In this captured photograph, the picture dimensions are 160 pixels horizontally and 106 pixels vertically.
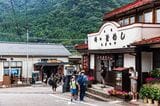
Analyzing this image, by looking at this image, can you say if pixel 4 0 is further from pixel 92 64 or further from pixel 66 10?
pixel 92 64

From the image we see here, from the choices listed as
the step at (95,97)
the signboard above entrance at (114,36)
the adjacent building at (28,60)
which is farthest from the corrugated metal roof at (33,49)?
the step at (95,97)

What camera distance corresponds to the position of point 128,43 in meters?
24.1

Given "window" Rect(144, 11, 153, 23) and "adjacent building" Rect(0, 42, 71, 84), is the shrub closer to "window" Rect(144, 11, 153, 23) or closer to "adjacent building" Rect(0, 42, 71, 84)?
"window" Rect(144, 11, 153, 23)

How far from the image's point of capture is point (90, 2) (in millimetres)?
73875

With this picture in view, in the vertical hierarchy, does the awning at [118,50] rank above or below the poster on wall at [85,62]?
above

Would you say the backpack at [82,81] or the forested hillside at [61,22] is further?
the forested hillside at [61,22]

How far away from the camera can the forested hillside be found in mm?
72062

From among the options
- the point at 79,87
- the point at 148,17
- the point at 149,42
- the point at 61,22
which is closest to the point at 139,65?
the point at 149,42

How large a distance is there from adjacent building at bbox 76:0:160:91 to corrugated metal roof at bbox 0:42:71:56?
2466 centimetres

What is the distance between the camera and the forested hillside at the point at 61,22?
7206 cm

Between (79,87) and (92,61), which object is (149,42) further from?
(92,61)

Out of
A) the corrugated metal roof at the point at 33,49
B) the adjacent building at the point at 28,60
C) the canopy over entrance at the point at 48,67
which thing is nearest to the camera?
the adjacent building at the point at 28,60

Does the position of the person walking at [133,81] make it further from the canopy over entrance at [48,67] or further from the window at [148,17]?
the canopy over entrance at [48,67]

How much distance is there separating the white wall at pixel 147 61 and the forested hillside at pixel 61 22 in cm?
4672
